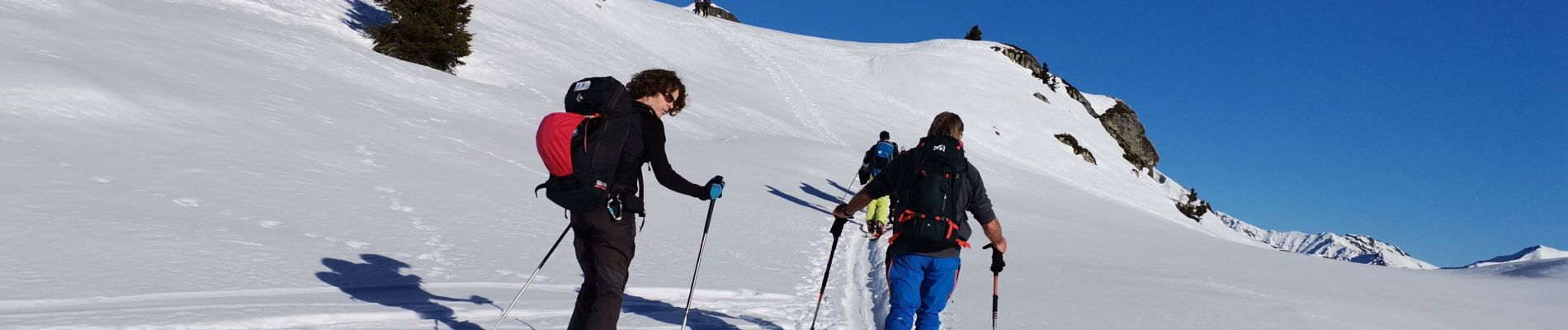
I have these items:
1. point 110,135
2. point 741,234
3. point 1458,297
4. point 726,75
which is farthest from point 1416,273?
point 726,75

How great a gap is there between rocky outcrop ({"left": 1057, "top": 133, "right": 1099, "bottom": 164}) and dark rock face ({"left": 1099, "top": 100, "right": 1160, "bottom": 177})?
41.0 ft

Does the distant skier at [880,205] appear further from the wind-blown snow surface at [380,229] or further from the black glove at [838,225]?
the black glove at [838,225]

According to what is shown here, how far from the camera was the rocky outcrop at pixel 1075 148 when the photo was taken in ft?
143

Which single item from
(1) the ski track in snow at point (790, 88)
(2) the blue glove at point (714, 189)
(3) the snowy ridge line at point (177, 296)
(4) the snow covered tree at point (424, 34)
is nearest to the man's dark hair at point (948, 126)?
(2) the blue glove at point (714, 189)

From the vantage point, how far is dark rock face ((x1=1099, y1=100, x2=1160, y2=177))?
5906 centimetres

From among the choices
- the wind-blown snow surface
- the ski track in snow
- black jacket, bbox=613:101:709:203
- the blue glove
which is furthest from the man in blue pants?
the ski track in snow

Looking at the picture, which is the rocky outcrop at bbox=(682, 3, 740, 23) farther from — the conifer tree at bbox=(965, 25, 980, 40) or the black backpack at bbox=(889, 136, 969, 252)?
the black backpack at bbox=(889, 136, 969, 252)

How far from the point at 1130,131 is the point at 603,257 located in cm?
6442

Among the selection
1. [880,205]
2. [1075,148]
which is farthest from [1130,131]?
[880,205]

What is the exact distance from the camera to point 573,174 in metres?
3.24

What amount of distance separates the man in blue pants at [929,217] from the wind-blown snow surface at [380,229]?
4.57ft

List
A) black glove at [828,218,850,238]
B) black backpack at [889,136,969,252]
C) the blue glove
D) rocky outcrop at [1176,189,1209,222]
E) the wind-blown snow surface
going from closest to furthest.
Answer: the blue glove, black backpack at [889,136,969,252], the wind-blown snow surface, black glove at [828,218,850,238], rocky outcrop at [1176,189,1209,222]

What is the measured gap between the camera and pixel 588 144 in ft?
10.6

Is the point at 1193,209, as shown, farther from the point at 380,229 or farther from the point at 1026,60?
the point at 380,229
